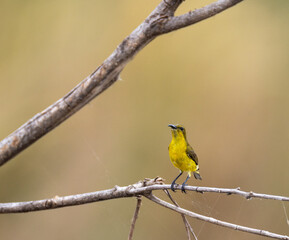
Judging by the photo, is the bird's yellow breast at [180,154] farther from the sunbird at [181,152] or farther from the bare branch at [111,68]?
the bare branch at [111,68]

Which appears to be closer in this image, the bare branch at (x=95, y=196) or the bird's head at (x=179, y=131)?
the bare branch at (x=95, y=196)

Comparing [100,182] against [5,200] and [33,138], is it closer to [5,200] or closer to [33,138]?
[5,200]

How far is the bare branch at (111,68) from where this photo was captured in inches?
20.6

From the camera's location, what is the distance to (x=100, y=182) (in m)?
1.54

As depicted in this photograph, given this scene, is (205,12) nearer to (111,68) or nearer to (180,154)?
(111,68)

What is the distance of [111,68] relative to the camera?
54 centimetres

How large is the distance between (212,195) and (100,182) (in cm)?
42

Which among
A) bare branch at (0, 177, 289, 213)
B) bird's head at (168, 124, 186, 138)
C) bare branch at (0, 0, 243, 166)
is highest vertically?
bird's head at (168, 124, 186, 138)

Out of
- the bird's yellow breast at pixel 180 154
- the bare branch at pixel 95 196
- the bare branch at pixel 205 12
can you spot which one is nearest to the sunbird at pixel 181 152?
the bird's yellow breast at pixel 180 154

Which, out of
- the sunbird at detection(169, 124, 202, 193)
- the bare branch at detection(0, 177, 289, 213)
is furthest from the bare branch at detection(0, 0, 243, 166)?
the sunbird at detection(169, 124, 202, 193)

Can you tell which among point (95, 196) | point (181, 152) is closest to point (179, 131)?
point (181, 152)

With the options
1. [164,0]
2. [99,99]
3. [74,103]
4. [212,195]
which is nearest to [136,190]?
[74,103]

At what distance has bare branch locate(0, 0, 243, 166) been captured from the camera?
0.52 m

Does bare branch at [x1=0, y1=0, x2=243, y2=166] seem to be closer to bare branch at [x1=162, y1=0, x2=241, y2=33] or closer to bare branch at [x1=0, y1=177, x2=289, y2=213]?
bare branch at [x1=162, y1=0, x2=241, y2=33]
